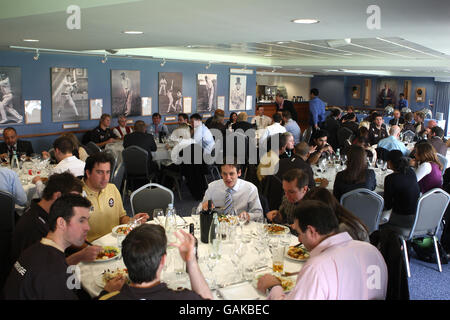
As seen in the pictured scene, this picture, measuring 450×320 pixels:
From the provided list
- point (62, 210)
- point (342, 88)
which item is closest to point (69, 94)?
point (62, 210)

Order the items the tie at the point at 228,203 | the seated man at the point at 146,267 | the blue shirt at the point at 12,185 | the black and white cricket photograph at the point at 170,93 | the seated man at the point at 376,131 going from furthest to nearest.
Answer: the black and white cricket photograph at the point at 170,93 < the seated man at the point at 376,131 < the blue shirt at the point at 12,185 < the tie at the point at 228,203 < the seated man at the point at 146,267

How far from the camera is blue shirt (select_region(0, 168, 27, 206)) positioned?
423cm

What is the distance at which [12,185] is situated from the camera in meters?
4.31

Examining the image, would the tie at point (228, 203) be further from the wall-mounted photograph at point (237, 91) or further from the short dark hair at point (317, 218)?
the wall-mounted photograph at point (237, 91)

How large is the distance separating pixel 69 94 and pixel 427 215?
6951mm

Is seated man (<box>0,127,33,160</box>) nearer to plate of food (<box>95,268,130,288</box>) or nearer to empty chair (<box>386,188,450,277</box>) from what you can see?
plate of food (<box>95,268,130,288</box>)

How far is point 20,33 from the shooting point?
14.8 ft

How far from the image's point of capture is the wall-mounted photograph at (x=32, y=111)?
7.85 meters

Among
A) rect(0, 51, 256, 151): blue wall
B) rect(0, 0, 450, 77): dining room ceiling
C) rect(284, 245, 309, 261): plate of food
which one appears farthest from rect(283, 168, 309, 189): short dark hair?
rect(0, 51, 256, 151): blue wall

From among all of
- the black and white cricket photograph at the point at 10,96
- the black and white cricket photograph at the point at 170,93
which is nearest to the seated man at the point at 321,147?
the black and white cricket photograph at the point at 170,93

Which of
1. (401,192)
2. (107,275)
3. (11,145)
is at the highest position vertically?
(11,145)

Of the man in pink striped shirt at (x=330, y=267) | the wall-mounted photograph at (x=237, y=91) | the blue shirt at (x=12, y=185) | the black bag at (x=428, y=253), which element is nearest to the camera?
the man in pink striped shirt at (x=330, y=267)

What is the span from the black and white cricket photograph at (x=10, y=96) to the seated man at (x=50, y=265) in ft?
19.3

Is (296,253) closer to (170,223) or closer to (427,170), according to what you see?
(170,223)
